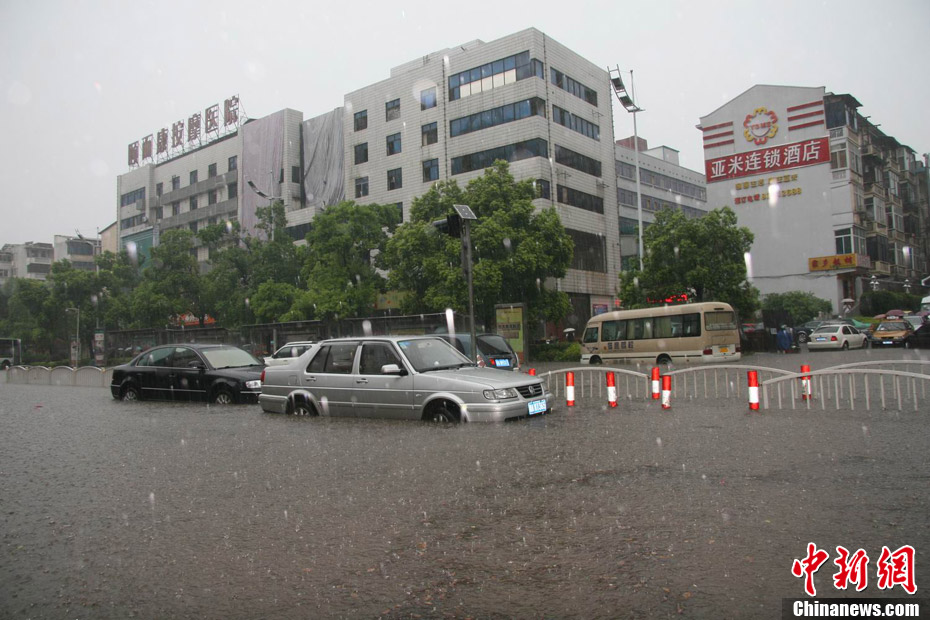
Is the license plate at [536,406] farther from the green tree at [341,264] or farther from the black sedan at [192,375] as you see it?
the green tree at [341,264]

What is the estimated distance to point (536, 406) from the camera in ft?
33.7

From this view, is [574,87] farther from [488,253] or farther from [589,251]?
[488,253]

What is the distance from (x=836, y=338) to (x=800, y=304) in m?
16.0

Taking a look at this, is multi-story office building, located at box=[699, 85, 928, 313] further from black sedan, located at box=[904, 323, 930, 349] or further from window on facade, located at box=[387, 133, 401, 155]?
window on facade, located at box=[387, 133, 401, 155]

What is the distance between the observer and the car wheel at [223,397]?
14938mm

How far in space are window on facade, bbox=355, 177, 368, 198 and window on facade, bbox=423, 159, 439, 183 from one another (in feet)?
18.9

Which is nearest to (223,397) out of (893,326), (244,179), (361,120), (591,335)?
(591,335)

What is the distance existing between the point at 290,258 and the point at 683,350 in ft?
90.9

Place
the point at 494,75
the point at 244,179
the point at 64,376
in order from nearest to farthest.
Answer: the point at 64,376 → the point at 494,75 → the point at 244,179

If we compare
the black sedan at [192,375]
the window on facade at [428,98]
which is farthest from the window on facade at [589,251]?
the black sedan at [192,375]

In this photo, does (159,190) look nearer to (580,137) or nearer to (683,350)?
(580,137)

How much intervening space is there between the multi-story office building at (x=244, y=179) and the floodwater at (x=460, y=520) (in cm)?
4527

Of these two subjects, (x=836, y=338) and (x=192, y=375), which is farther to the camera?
(x=836, y=338)
